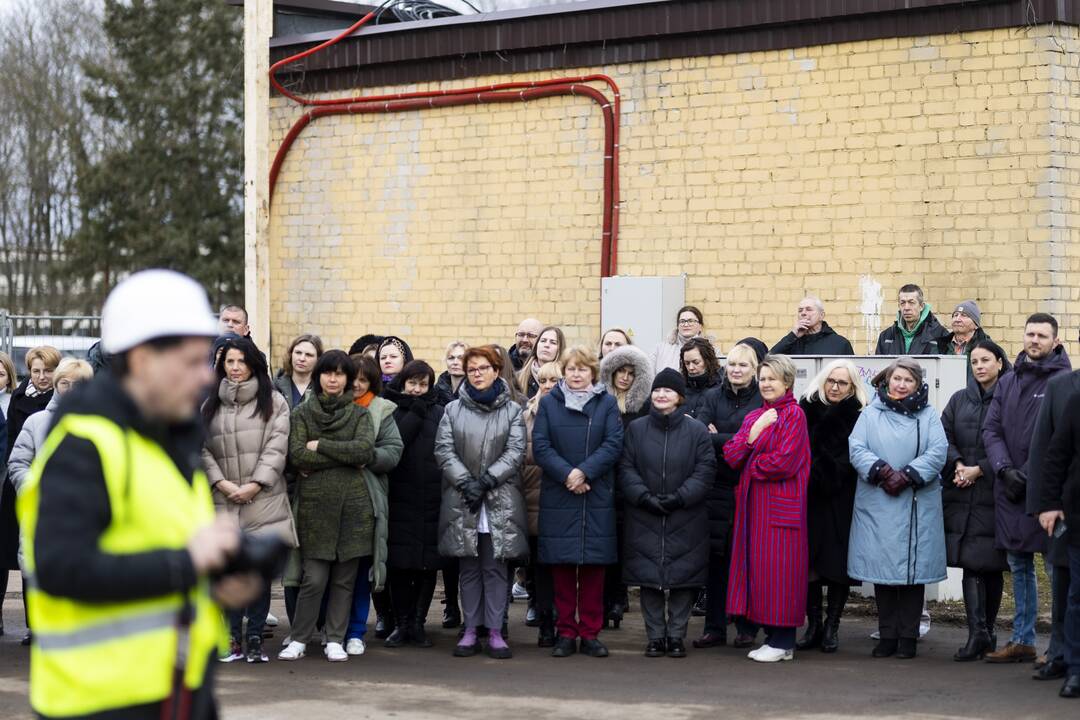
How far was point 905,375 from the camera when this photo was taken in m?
8.96

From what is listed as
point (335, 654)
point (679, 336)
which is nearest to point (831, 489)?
point (679, 336)

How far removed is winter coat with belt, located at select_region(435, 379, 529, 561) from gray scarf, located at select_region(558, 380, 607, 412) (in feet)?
0.99

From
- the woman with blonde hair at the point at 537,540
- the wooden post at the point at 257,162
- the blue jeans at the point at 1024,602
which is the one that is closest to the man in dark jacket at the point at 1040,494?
the blue jeans at the point at 1024,602

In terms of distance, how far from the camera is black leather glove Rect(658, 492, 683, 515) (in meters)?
8.91

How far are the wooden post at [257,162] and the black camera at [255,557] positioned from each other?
496 inches

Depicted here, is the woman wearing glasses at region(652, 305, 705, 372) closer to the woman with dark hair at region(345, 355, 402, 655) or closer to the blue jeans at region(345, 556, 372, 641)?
the woman with dark hair at region(345, 355, 402, 655)

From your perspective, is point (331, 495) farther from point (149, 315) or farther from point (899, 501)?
point (149, 315)

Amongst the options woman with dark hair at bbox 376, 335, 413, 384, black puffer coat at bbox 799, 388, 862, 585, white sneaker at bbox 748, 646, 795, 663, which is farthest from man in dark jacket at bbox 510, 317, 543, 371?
white sneaker at bbox 748, 646, 795, 663

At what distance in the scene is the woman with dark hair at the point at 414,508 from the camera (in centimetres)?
925

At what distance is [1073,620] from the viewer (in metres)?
7.91

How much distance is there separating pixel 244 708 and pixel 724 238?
7681mm

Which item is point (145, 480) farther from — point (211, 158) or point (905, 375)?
point (211, 158)

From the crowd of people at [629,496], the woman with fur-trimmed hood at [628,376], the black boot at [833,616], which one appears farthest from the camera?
the woman with fur-trimmed hood at [628,376]

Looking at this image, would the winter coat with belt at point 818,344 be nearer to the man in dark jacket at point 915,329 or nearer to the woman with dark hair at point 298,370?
the man in dark jacket at point 915,329
